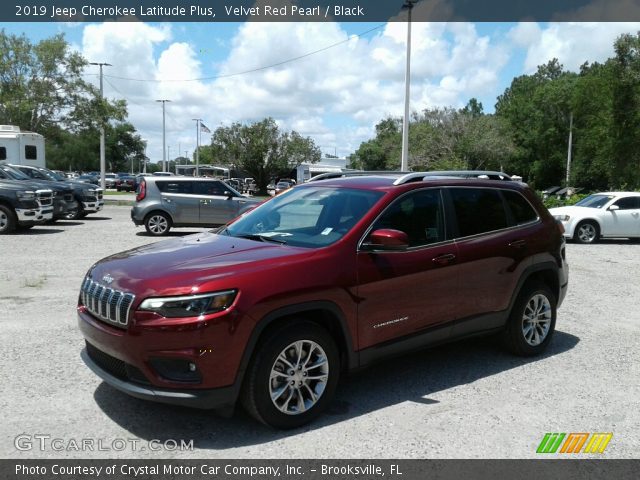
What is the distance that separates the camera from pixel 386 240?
166 inches

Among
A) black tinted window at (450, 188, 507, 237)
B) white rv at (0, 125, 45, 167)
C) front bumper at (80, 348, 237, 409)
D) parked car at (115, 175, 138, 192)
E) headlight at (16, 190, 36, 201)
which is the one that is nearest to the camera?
front bumper at (80, 348, 237, 409)

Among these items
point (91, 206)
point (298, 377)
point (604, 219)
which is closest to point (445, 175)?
point (298, 377)

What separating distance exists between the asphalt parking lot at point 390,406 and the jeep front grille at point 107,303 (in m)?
0.77

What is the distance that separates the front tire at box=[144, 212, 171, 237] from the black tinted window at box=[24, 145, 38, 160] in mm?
11552

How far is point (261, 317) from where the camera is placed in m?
3.71

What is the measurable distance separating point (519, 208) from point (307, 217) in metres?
2.27

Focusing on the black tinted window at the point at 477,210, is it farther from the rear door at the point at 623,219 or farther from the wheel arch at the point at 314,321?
the rear door at the point at 623,219

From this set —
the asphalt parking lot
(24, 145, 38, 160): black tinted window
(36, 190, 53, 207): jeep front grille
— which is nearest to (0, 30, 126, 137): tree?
(24, 145, 38, 160): black tinted window

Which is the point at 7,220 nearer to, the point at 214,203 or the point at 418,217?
the point at 214,203

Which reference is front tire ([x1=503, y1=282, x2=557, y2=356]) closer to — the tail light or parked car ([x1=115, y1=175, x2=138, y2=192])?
the tail light

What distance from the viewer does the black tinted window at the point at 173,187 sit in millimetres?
16375

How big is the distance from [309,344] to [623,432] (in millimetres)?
2301

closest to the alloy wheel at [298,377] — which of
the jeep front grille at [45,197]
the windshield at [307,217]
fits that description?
the windshield at [307,217]

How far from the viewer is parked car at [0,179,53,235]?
14797 millimetres
